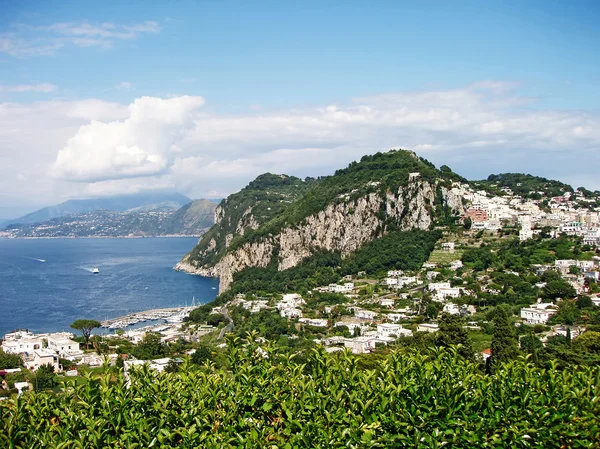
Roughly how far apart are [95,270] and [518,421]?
294 ft

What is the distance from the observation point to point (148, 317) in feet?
178

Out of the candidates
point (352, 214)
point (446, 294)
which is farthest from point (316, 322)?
point (352, 214)

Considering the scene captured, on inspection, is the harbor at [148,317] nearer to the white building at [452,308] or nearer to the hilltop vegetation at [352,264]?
the hilltop vegetation at [352,264]

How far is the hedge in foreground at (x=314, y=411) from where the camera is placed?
644 centimetres

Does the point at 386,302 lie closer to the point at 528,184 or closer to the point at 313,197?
the point at 313,197

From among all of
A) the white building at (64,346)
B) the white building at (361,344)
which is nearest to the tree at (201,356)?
the white building at (361,344)

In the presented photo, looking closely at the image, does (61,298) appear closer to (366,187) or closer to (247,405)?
(366,187)

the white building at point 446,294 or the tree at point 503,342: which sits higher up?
the tree at point 503,342

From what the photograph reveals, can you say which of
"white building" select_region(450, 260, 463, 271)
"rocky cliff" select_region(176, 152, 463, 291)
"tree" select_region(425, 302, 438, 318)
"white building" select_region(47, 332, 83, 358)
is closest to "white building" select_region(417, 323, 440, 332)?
"tree" select_region(425, 302, 438, 318)

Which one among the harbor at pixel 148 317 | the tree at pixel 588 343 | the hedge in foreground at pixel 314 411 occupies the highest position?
the hedge in foreground at pixel 314 411

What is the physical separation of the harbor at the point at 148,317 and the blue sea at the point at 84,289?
2.73 m

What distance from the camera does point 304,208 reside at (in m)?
76.9

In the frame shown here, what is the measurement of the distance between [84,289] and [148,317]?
73.2 ft

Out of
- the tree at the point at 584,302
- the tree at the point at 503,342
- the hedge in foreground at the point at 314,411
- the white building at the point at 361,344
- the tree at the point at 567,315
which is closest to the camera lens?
the hedge in foreground at the point at 314,411
